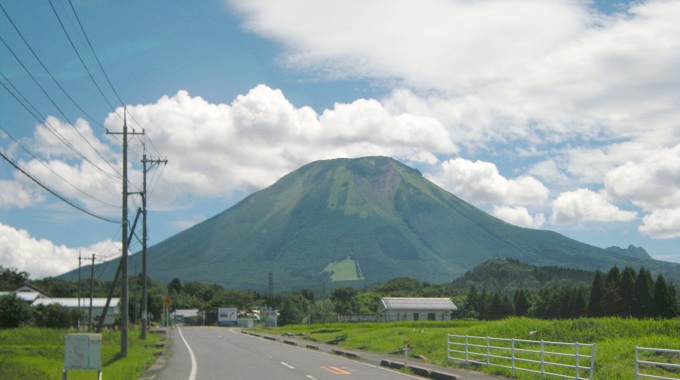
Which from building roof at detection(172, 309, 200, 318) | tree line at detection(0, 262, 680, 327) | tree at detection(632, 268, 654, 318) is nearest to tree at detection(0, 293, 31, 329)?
tree line at detection(0, 262, 680, 327)

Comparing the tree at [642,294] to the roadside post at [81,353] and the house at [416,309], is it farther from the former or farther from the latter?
the roadside post at [81,353]

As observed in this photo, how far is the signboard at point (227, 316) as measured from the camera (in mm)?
123938

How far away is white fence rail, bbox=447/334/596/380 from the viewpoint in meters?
18.7

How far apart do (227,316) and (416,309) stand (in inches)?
1294

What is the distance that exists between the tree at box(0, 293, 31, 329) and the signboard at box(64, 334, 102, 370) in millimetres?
46246

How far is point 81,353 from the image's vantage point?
15.5m

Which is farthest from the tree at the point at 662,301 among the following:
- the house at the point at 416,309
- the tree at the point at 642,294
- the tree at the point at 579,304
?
the house at the point at 416,309

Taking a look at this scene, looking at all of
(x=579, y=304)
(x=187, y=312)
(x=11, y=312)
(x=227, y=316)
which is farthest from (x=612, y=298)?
(x=187, y=312)

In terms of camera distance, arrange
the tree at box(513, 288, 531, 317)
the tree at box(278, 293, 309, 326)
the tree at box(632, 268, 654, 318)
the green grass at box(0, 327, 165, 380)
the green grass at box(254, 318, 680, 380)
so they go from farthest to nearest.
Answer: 1. the tree at box(278, 293, 309, 326)
2. the tree at box(513, 288, 531, 317)
3. the tree at box(632, 268, 654, 318)
4. the green grass at box(254, 318, 680, 380)
5. the green grass at box(0, 327, 165, 380)

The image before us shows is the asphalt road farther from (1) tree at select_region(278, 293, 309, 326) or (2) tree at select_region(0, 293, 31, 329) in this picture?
(1) tree at select_region(278, 293, 309, 326)

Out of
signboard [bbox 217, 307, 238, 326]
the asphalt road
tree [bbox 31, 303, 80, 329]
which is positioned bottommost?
signboard [bbox 217, 307, 238, 326]

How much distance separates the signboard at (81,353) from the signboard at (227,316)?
361 feet

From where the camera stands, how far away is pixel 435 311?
119 metres

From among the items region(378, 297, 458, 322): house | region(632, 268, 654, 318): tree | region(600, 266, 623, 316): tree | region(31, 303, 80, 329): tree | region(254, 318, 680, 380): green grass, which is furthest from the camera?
region(378, 297, 458, 322): house
